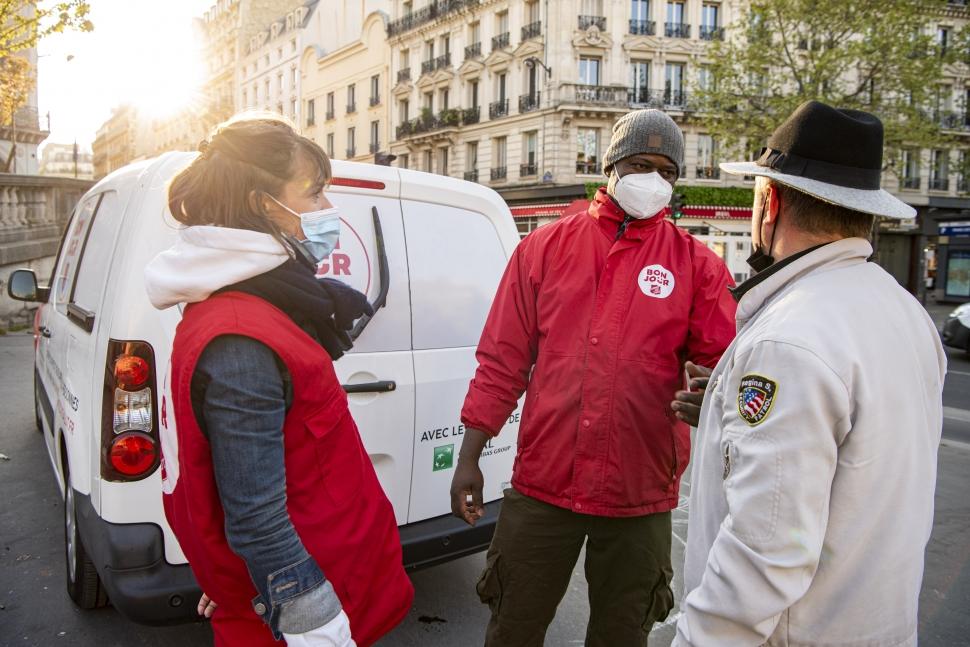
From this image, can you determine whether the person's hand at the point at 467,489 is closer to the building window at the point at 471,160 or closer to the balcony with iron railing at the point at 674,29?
the balcony with iron railing at the point at 674,29

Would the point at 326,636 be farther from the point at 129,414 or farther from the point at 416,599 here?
the point at 416,599

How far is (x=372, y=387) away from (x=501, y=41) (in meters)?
36.7

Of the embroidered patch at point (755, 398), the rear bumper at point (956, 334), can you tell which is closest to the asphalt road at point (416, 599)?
the embroidered patch at point (755, 398)

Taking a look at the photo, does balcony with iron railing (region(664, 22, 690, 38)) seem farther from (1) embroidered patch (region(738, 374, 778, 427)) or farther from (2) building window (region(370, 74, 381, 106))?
(1) embroidered patch (region(738, 374, 778, 427))

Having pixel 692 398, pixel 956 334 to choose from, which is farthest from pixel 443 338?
pixel 956 334

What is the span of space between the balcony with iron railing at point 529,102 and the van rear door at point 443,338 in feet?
108

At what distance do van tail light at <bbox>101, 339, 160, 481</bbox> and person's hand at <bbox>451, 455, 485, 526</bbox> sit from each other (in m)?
1.12

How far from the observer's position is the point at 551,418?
2367 millimetres

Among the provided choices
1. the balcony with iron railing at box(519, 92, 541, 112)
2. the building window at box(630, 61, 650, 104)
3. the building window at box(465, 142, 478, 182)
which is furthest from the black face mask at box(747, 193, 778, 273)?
the building window at box(465, 142, 478, 182)

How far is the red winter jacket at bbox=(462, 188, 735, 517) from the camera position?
232 cm

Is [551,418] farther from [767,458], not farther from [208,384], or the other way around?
[208,384]

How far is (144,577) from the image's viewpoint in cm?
252

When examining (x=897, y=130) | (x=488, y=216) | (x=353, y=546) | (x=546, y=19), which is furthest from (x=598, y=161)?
(x=353, y=546)

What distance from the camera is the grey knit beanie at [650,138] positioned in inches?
99.9
